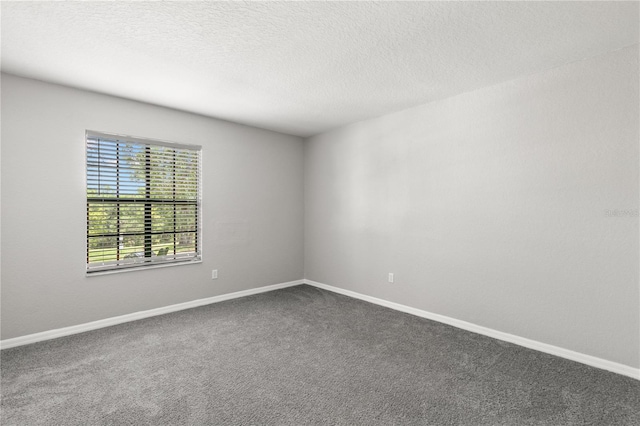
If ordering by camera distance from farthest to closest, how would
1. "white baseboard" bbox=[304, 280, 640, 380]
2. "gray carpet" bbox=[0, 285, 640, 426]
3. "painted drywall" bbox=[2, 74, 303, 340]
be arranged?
"painted drywall" bbox=[2, 74, 303, 340]
"white baseboard" bbox=[304, 280, 640, 380]
"gray carpet" bbox=[0, 285, 640, 426]

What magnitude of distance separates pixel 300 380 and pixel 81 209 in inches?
109

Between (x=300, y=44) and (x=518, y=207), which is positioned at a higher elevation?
(x=300, y=44)

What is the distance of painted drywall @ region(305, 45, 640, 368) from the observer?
2.42 metres

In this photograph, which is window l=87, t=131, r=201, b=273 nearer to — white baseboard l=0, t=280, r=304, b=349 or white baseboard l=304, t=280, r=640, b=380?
white baseboard l=0, t=280, r=304, b=349

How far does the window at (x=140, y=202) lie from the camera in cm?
335

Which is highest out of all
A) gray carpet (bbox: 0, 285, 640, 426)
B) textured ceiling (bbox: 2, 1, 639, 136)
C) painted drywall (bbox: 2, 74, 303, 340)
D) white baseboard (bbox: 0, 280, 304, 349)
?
textured ceiling (bbox: 2, 1, 639, 136)

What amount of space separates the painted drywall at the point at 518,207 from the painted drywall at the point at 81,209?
167 centimetres

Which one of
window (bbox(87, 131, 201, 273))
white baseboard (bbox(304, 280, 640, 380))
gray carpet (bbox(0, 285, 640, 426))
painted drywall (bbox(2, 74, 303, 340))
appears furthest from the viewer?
window (bbox(87, 131, 201, 273))

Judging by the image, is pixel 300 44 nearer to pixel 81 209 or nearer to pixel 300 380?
pixel 300 380

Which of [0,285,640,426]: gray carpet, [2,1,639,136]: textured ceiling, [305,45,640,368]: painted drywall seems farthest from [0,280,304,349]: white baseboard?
[2,1,639,136]: textured ceiling

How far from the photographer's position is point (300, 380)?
89.6 inches

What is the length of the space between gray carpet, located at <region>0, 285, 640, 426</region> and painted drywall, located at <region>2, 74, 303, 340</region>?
0.40m

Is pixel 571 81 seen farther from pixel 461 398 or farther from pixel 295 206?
pixel 295 206

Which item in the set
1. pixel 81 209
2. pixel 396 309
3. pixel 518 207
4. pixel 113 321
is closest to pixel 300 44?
pixel 518 207
